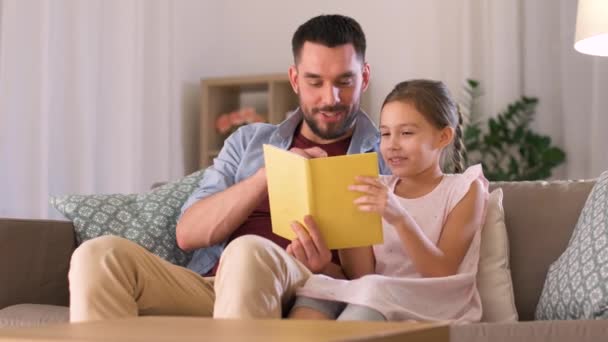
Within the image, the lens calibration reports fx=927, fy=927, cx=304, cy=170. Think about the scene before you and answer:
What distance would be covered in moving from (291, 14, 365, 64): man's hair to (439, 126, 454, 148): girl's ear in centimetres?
33

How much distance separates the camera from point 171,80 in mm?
4398

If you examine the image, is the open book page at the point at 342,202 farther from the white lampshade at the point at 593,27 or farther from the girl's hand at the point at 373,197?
the white lampshade at the point at 593,27

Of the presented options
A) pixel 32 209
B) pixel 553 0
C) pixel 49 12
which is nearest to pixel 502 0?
pixel 553 0

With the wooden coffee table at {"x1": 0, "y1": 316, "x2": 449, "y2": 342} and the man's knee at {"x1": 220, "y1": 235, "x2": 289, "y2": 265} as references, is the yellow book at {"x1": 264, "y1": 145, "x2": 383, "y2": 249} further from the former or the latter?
the wooden coffee table at {"x1": 0, "y1": 316, "x2": 449, "y2": 342}

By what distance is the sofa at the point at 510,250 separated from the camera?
7.02ft

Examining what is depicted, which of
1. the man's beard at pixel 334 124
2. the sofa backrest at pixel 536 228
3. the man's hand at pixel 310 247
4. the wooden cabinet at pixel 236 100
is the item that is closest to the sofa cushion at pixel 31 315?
the man's hand at pixel 310 247

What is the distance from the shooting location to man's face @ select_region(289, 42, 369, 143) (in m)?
2.21

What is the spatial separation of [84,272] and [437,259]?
70 cm

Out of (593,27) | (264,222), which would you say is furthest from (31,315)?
(593,27)

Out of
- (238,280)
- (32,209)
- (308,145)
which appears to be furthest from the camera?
(32,209)

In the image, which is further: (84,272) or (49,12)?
(49,12)

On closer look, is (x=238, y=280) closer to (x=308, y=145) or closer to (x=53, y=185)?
(x=308, y=145)

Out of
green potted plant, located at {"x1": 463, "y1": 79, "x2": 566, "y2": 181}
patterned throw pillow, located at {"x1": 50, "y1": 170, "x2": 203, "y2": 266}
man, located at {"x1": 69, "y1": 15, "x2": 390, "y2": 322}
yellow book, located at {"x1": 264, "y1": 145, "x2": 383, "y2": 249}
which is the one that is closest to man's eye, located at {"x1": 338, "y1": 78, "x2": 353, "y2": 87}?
man, located at {"x1": 69, "y1": 15, "x2": 390, "y2": 322}

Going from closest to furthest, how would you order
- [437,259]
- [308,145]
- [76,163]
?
[437,259]
[308,145]
[76,163]
